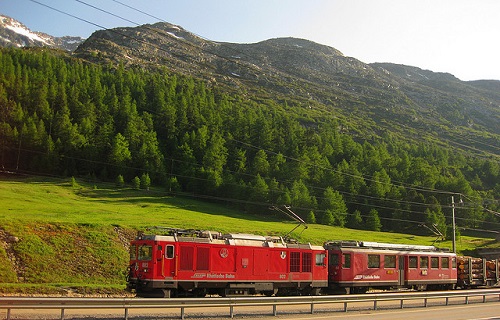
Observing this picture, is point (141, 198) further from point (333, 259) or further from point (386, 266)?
point (386, 266)

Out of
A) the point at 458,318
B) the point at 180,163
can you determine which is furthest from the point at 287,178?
the point at 458,318

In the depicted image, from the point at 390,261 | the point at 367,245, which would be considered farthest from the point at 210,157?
the point at 367,245

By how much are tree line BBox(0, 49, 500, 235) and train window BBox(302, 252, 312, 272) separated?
60693mm

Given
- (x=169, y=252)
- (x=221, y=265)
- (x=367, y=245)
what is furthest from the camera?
(x=367, y=245)

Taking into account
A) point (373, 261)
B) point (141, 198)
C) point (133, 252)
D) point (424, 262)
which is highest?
point (133, 252)

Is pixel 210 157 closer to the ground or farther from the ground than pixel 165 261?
farther from the ground

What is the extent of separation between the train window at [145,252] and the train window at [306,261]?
40.1 ft

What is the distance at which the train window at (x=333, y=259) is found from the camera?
37.1 metres

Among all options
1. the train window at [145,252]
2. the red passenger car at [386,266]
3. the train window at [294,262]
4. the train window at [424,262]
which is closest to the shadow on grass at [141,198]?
the red passenger car at [386,266]

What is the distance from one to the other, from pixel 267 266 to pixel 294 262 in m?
2.64

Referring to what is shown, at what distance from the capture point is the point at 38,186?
277ft

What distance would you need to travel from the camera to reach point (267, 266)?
32.1 meters

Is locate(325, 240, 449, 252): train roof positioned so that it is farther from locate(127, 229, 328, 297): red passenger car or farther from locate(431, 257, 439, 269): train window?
locate(127, 229, 328, 297): red passenger car

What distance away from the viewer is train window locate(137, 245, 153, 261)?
2707 centimetres
